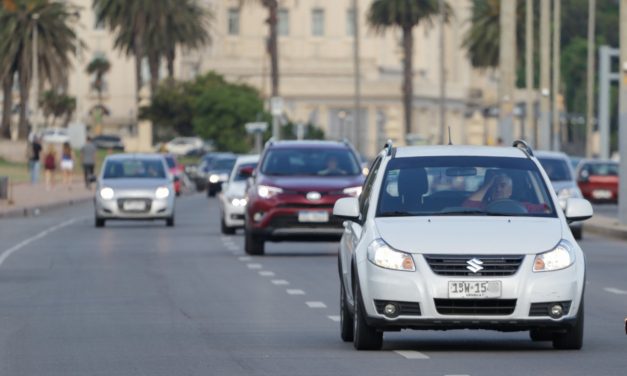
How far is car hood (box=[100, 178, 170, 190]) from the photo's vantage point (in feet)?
139

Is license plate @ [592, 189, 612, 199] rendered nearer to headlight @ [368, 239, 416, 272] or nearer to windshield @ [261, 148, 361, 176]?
windshield @ [261, 148, 361, 176]

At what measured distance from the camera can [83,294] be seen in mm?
22500

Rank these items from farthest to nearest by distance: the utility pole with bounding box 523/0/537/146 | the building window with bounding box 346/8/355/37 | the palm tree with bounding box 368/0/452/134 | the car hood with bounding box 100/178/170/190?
1. the building window with bounding box 346/8/355/37
2. the palm tree with bounding box 368/0/452/134
3. the utility pole with bounding box 523/0/537/146
4. the car hood with bounding box 100/178/170/190

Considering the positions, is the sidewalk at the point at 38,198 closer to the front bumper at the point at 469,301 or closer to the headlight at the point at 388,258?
the headlight at the point at 388,258

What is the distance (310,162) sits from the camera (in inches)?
1236

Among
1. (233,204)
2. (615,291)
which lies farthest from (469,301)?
(233,204)

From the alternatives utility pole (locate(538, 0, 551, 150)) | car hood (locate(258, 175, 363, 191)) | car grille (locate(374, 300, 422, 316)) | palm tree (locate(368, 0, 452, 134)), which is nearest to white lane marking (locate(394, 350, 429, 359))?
car grille (locate(374, 300, 422, 316))

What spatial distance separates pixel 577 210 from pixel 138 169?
29.7 meters

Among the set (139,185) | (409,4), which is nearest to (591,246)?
(139,185)

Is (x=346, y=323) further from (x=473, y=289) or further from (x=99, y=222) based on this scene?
(x=99, y=222)

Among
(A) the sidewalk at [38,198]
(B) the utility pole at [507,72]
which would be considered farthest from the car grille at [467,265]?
(B) the utility pole at [507,72]

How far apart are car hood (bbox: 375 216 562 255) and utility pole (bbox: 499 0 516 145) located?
132 ft

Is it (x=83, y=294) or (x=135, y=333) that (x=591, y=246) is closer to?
(x=83, y=294)

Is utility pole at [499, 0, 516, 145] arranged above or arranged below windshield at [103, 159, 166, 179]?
above
